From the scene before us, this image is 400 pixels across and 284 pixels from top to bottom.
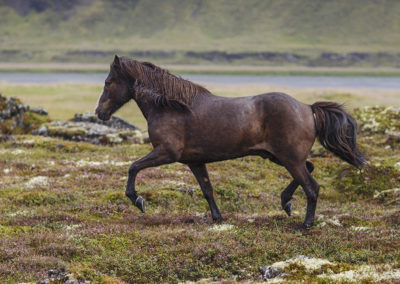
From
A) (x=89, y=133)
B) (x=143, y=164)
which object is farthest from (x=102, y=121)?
(x=143, y=164)

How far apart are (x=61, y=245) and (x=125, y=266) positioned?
1.98m

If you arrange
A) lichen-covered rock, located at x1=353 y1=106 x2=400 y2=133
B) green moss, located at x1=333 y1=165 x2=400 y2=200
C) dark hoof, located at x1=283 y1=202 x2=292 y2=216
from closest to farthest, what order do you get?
dark hoof, located at x1=283 y1=202 x2=292 y2=216 < green moss, located at x1=333 y1=165 x2=400 y2=200 < lichen-covered rock, located at x1=353 y1=106 x2=400 y2=133

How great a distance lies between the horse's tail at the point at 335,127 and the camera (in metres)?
13.9

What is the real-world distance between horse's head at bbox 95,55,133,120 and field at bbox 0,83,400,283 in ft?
10.8

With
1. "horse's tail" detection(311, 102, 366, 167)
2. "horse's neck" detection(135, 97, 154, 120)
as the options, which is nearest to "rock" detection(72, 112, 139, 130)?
"horse's neck" detection(135, 97, 154, 120)

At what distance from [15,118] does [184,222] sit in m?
26.4

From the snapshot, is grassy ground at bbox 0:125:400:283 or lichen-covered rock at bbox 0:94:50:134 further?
lichen-covered rock at bbox 0:94:50:134

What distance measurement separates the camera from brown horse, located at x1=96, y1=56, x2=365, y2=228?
1350 centimetres

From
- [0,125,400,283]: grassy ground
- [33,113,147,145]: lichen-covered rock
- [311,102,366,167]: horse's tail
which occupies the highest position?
[311,102,366,167]: horse's tail

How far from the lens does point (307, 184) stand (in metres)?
13.6

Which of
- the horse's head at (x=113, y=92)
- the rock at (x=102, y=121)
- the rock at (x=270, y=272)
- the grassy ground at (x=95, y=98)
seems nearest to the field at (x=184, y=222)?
the rock at (x=270, y=272)

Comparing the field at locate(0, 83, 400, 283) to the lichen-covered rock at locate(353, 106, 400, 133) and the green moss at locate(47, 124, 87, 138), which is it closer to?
the lichen-covered rock at locate(353, 106, 400, 133)

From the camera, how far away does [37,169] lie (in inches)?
898

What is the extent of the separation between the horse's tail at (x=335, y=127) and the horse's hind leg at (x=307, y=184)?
1109 millimetres
